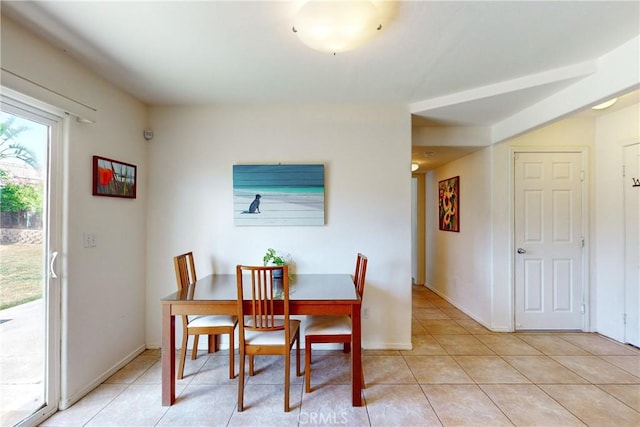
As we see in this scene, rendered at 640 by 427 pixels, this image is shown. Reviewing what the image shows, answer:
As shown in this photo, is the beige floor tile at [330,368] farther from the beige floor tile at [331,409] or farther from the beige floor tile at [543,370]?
the beige floor tile at [543,370]

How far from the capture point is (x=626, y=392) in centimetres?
218

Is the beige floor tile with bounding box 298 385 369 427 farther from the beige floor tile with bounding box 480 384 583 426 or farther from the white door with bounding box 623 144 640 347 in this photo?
the white door with bounding box 623 144 640 347

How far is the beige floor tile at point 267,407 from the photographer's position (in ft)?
6.15

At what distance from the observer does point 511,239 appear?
338cm

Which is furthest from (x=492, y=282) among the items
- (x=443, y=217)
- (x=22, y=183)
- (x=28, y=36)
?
(x=28, y=36)

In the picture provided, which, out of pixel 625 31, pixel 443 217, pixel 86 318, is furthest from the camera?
pixel 443 217

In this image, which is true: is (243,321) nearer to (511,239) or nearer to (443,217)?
(511,239)

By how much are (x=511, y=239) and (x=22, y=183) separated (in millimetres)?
4354

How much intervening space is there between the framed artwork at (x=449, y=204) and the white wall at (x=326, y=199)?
177 centimetres

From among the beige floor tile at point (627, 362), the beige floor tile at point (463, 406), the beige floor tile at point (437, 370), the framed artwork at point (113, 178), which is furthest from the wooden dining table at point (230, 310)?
the beige floor tile at point (627, 362)

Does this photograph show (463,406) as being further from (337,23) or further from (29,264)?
(29,264)

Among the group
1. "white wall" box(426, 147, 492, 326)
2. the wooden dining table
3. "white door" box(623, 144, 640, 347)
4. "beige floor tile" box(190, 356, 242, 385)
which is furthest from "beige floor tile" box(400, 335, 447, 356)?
"white door" box(623, 144, 640, 347)

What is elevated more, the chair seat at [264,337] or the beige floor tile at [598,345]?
the chair seat at [264,337]

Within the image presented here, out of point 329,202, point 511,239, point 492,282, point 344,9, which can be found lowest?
point 492,282
